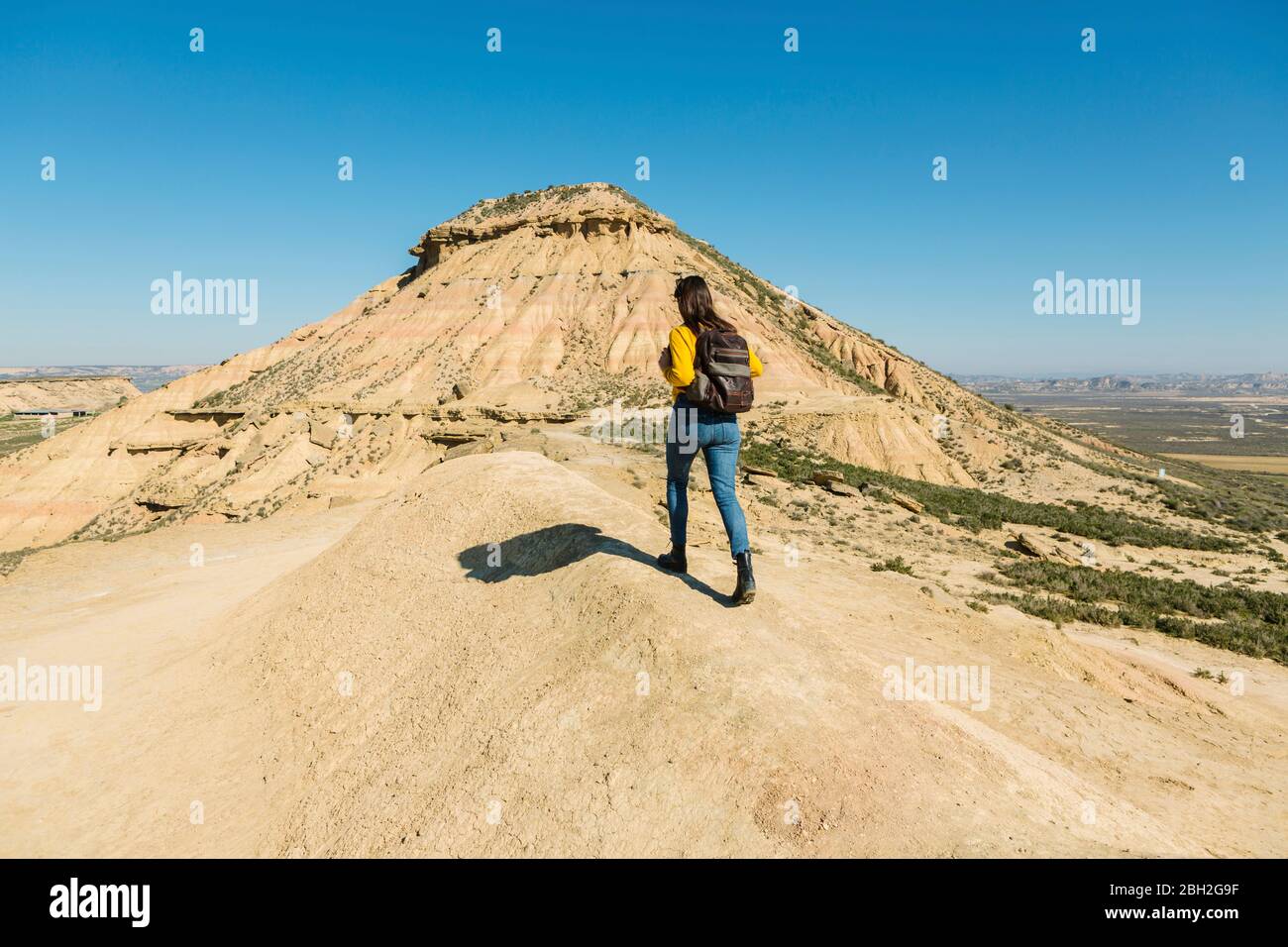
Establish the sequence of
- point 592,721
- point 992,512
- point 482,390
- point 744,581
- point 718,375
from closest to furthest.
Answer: point 592,721 → point 718,375 → point 744,581 → point 992,512 → point 482,390

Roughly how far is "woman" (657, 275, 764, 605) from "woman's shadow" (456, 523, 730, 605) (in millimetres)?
815

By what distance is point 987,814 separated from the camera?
3586 mm

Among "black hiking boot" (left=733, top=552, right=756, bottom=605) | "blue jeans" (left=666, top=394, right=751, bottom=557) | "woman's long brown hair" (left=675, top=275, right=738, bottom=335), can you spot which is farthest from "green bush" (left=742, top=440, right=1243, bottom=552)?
"woman's long brown hair" (left=675, top=275, right=738, bottom=335)

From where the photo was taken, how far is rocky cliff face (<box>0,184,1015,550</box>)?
3014 centimetres

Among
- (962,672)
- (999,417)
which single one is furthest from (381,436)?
(999,417)

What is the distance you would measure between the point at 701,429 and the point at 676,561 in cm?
149

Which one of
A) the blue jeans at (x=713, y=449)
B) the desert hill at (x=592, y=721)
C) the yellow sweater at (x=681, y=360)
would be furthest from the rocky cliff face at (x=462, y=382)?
the yellow sweater at (x=681, y=360)

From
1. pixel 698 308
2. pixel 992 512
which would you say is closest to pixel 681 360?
pixel 698 308

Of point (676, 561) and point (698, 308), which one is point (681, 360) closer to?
point (698, 308)

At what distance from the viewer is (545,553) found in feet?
23.5

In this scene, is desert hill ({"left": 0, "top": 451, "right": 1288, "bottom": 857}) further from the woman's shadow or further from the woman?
the woman

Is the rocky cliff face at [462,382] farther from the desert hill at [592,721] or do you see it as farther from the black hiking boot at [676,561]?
the black hiking boot at [676,561]
